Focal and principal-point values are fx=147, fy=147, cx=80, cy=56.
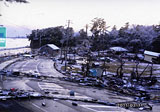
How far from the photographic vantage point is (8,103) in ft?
37.6

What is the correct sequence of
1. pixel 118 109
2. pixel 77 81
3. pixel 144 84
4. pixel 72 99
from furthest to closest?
1. pixel 144 84
2. pixel 77 81
3. pixel 72 99
4. pixel 118 109

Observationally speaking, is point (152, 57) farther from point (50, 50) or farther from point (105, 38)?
point (50, 50)

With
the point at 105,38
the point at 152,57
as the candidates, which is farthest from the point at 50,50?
the point at 152,57

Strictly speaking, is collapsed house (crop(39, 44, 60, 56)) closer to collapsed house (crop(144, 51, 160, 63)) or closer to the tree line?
the tree line

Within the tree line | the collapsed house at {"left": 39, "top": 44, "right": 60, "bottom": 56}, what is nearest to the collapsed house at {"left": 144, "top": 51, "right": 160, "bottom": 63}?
the tree line

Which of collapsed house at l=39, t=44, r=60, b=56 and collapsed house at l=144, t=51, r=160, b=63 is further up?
collapsed house at l=39, t=44, r=60, b=56

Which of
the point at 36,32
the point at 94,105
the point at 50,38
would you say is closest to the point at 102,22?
the point at 50,38

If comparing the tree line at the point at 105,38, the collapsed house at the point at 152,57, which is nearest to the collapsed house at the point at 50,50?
the tree line at the point at 105,38

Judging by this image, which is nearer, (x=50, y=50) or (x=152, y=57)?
(x=152, y=57)

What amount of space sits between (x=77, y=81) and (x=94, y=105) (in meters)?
8.44

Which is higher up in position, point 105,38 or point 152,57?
point 105,38

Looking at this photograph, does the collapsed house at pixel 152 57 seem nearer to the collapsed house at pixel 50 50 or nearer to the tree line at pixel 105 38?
the tree line at pixel 105 38

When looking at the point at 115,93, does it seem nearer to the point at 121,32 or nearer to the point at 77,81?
the point at 77,81

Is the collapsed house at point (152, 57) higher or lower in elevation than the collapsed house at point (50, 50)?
lower
